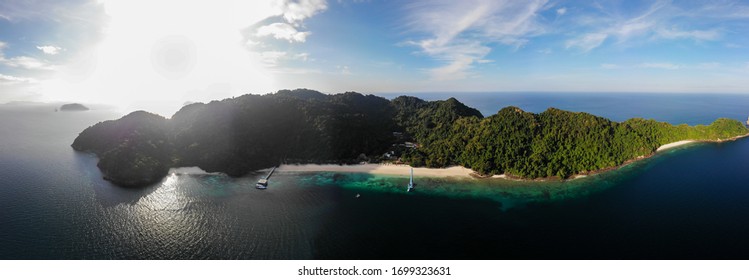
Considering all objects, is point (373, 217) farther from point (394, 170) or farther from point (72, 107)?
point (72, 107)

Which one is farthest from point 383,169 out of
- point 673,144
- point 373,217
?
point 673,144

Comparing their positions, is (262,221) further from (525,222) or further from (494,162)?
(494,162)

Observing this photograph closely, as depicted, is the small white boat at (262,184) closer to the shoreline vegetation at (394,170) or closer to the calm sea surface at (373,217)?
the calm sea surface at (373,217)

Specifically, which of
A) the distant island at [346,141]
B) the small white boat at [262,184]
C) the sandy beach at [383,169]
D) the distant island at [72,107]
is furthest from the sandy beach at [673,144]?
the distant island at [72,107]

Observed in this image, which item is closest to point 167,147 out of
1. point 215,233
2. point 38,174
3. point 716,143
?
point 38,174

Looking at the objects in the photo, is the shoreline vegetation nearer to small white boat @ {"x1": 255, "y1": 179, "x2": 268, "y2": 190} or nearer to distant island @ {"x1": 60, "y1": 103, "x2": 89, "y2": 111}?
small white boat @ {"x1": 255, "y1": 179, "x2": 268, "y2": 190}

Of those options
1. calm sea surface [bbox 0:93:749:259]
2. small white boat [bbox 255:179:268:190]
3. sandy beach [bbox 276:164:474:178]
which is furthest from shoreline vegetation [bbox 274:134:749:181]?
small white boat [bbox 255:179:268:190]

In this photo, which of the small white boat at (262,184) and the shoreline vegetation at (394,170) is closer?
the small white boat at (262,184)
